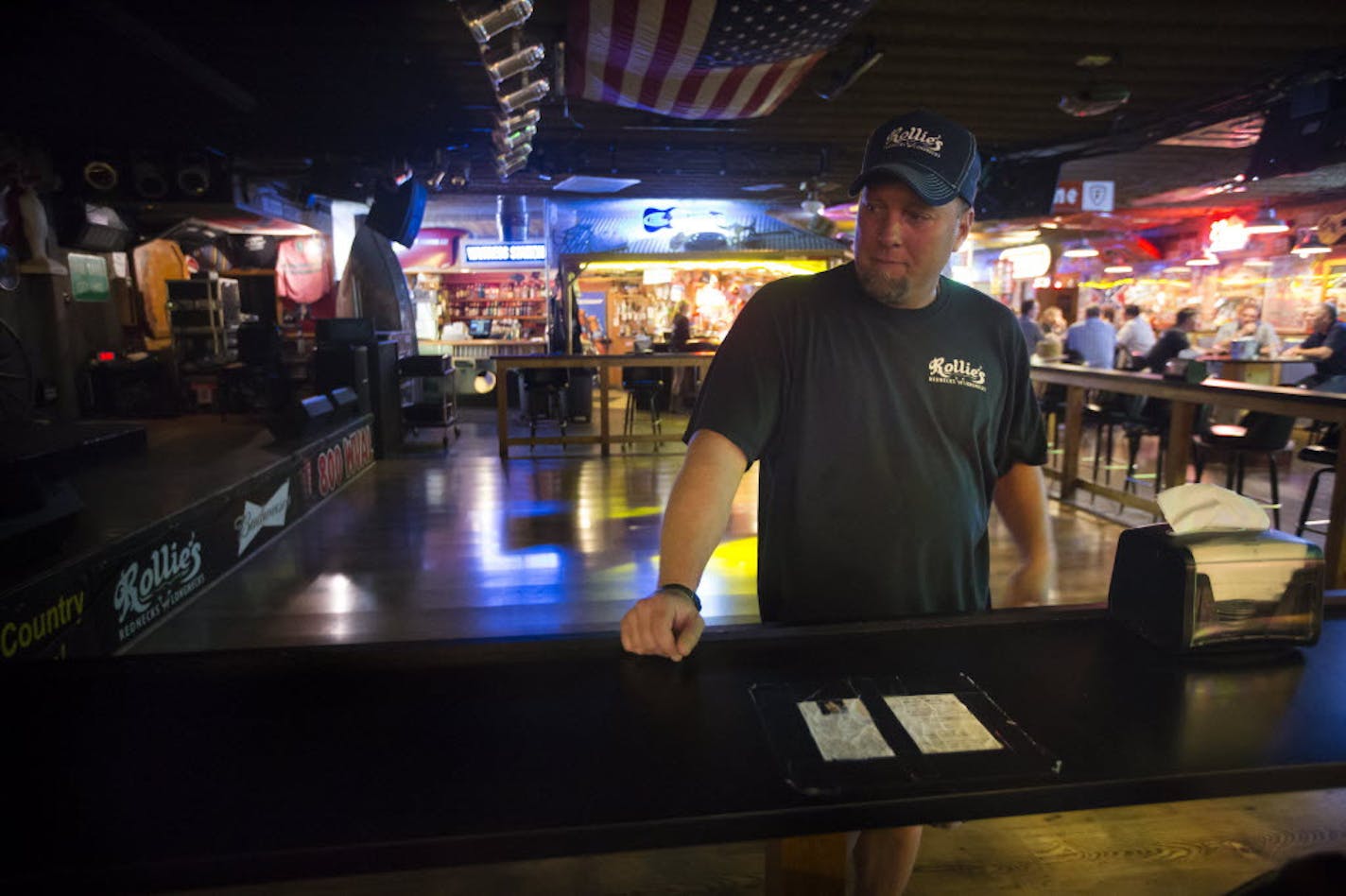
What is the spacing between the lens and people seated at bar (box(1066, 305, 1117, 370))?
8.14 meters

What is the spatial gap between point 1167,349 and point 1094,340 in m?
0.81

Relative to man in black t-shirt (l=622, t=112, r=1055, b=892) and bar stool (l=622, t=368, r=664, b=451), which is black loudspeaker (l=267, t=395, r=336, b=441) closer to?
bar stool (l=622, t=368, r=664, b=451)

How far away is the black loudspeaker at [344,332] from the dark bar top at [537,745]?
7.52m

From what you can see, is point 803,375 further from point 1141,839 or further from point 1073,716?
point 1141,839

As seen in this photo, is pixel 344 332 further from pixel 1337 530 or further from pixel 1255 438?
pixel 1337 530

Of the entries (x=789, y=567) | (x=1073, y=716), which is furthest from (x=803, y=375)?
(x=1073, y=716)

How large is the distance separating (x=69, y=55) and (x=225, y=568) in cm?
388

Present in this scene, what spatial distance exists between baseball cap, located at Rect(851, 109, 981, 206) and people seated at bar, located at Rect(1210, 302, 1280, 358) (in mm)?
10232

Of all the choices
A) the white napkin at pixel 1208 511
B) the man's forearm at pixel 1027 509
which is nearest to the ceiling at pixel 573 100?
the man's forearm at pixel 1027 509

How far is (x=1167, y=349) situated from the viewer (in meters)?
7.50

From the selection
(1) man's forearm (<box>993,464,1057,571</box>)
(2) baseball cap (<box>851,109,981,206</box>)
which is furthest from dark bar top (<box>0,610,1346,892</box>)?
(2) baseball cap (<box>851,109,981,206</box>)

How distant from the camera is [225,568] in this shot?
4.40m

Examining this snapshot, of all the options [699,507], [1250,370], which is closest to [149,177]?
[699,507]

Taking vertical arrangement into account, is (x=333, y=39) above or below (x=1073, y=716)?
above
